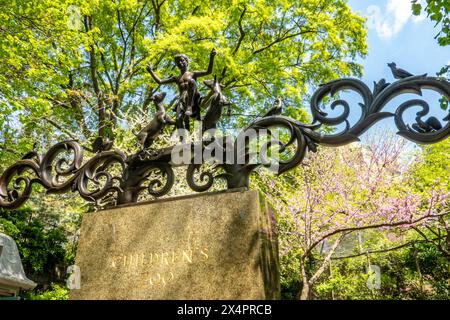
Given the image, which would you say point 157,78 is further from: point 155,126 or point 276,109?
point 276,109

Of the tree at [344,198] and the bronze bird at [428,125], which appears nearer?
the bronze bird at [428,125]

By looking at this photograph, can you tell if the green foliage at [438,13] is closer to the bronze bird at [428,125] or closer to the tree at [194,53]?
the bronze bird at [428,125]

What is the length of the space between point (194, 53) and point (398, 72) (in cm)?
971

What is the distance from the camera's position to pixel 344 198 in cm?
1068

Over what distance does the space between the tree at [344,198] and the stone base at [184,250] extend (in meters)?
6.61

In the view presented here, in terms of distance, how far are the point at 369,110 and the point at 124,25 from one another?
13589 mm

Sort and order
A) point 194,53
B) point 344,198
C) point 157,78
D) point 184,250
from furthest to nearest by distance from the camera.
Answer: point 194,53 → point 344,198 → point 157,78 → point 184,250

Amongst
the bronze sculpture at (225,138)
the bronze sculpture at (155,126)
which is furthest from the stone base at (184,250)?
the bronze sculpture at (155,126)

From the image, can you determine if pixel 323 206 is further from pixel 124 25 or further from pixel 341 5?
pixel 124 25

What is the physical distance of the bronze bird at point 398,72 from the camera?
311cm

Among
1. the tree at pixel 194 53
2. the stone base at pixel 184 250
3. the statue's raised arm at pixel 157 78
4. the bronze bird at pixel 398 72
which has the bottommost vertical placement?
the stone base at pixel 184 250

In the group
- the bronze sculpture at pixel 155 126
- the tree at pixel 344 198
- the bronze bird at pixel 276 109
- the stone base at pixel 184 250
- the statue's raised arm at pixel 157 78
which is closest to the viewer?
the stone base at pixel 184 250

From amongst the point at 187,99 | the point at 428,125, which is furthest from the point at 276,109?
the point at 428,125
